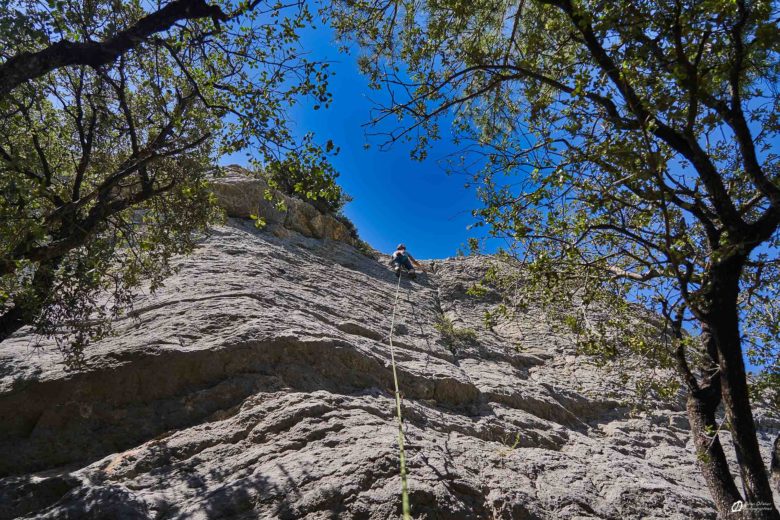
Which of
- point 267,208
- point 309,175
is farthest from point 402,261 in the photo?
point 309,175

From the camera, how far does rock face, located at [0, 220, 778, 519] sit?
4.36 m

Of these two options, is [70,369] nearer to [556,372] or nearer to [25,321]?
[25,321]

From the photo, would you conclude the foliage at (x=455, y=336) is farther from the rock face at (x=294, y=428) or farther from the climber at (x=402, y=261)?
the climber at (x=402, y=261)

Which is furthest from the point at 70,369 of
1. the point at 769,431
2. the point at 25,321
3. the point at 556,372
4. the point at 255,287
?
the point at 769,431

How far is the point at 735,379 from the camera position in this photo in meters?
5.44

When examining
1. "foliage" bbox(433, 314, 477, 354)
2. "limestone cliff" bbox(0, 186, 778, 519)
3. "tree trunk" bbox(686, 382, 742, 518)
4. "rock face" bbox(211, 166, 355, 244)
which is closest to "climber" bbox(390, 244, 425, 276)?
"rock face" bbox(211, 166, 355, 244)

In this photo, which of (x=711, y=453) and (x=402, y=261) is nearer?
(x=711, y=453)

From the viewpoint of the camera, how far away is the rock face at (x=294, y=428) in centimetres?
436

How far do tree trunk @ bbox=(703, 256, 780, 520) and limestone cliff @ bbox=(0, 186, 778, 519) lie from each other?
29.2 inches

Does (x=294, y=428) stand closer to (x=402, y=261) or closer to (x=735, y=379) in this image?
(x=735, y=379)

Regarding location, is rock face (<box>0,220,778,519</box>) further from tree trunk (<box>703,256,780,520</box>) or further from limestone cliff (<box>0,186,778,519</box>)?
tree trunk (<box>703,256,780,520</box>)

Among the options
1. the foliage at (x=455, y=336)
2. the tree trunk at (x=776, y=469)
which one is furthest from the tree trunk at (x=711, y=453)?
the foliage at (x=455, y=336)

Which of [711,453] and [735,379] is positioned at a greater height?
[735,379]

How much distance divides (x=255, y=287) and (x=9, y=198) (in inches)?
168
